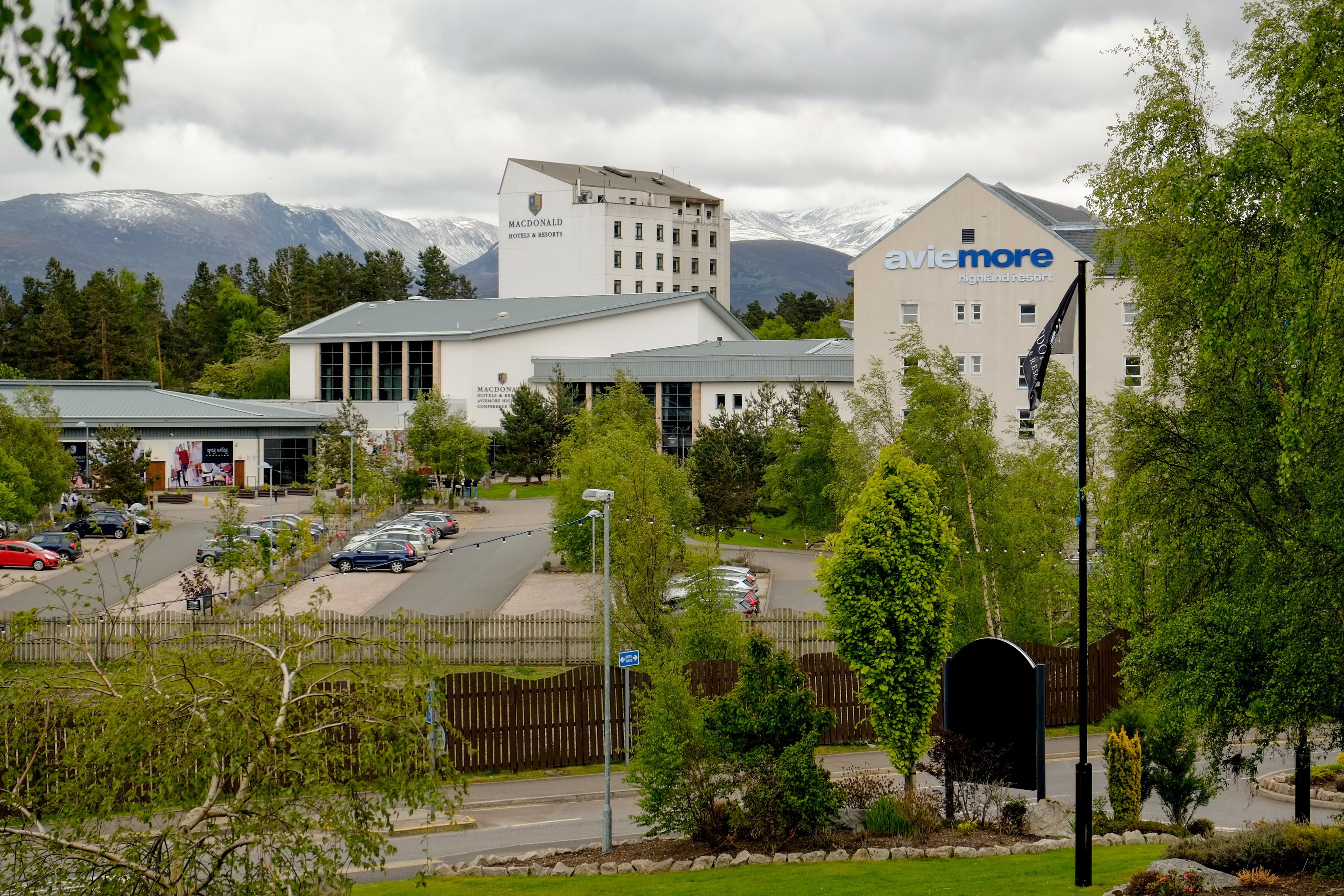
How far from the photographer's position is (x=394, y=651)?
12586 mm

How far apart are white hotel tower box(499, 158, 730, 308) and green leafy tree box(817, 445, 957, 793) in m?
109

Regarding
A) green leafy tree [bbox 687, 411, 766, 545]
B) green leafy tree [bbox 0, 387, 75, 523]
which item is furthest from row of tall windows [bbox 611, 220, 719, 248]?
green leafy tree [bbox 0, 387, 75, 523]

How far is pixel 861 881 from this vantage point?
17312mm

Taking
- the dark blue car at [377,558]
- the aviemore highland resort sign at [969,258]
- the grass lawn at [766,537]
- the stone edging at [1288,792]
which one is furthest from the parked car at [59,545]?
the stone edging at [1288,792]

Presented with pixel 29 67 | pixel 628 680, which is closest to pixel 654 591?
pixel 628 680

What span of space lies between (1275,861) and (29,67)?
16.7m

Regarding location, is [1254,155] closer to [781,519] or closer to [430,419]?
[781,519]

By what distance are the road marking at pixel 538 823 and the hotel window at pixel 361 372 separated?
220ft

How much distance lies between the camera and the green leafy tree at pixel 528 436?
74.4 metres

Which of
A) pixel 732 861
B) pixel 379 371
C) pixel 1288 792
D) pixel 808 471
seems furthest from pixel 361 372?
pixel 732 861

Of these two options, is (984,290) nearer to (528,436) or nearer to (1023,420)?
(1023,420)

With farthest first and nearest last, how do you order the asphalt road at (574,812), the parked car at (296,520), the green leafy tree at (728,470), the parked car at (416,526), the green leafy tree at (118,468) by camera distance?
the green leafy tree at (118,468), the green leafy tree at (728,470), the parked car at (416,526), the parked car at (296,520), the asphalt road at (574,812)

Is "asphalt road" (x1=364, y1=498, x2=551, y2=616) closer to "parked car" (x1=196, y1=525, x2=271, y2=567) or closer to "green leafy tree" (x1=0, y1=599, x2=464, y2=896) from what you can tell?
"parked car" (x1=196, y1=525, x2=271, y2=567)

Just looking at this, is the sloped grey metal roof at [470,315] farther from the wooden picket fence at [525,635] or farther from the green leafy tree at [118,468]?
the wooden picket fence at [525,635]
